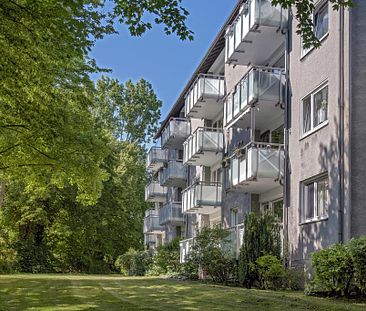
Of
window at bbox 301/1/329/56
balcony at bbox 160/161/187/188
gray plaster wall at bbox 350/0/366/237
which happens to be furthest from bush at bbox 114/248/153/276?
gray plaster wall at bbox 350/0/366/237

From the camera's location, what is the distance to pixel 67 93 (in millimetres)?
19609

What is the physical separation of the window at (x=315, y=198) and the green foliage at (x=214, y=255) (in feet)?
15.3

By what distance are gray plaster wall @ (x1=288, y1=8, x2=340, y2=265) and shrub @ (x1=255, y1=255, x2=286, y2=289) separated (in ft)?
3.18

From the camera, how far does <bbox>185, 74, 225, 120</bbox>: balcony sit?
30.1 meters

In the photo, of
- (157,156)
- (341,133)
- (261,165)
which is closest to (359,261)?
(341,133)

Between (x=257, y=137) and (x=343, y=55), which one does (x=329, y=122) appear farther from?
(x=257, y=137)

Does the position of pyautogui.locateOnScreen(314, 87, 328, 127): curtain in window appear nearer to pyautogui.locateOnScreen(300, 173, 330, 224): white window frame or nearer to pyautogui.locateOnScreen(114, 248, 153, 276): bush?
pyautogui.locateOnScreen(300, 173, 330, 224): white window frame

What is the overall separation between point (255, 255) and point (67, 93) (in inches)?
328

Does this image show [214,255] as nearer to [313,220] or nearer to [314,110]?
[313,220]

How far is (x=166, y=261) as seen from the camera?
34.2 m

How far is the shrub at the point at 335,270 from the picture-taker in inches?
513

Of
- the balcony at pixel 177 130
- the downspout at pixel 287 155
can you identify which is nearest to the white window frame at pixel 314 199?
the downspout at pixel 287 155

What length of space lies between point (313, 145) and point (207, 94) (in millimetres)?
12443

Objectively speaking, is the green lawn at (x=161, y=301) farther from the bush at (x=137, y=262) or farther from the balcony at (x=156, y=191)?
the balcony at (x=156, y=191)
